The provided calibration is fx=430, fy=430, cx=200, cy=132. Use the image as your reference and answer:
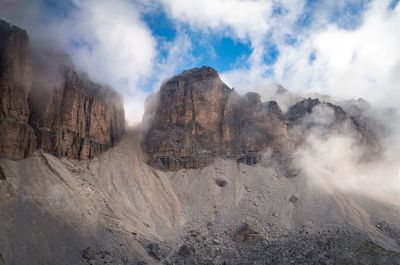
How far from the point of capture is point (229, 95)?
445ft

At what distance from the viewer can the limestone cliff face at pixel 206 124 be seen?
12116 centimetres

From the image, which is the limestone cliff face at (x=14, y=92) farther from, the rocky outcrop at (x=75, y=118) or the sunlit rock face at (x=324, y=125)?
the sunlit rock face at (x=324, y=125)

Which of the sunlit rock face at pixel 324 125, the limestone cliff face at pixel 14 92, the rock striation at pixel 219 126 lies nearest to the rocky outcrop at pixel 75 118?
the limestone cliff face at pixel 14 92

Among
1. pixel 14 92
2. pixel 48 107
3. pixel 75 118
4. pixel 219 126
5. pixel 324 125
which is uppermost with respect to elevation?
pixel 324 125

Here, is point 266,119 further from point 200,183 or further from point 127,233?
point 127,233

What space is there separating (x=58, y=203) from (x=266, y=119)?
235ft

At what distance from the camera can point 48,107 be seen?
3905 inches

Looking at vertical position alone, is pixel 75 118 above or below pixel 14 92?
below

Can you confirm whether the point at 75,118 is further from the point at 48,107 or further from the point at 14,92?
the point at 14,92

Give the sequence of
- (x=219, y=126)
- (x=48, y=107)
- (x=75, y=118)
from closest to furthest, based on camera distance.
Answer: (x=48, y=107) → (x=75, y=118) → (x=219, y=126)

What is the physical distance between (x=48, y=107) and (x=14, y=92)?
10265mm

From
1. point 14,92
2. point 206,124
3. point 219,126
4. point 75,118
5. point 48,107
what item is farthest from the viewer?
point 219,126

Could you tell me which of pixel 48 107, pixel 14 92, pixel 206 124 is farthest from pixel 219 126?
pixel 14 92

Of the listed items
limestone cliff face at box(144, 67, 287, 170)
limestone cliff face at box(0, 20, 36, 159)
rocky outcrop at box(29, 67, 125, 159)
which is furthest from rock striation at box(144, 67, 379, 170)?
limestone cliff face at box(0, 20, 36, 159)
